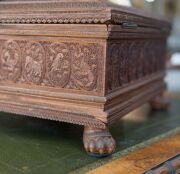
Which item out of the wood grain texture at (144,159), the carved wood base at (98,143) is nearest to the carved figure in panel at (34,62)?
the carved wood base at (98,143)

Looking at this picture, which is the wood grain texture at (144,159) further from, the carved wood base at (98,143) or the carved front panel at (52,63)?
the carved front panel at (52,63)

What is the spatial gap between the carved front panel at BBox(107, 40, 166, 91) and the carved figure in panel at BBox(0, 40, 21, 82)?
0.29m

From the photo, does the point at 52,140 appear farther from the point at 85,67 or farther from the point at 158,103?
the point at 158,103

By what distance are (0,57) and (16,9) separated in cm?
17

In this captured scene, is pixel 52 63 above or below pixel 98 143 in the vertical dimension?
above

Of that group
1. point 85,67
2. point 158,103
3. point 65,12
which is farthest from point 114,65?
point 158,103

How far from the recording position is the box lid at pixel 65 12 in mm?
979

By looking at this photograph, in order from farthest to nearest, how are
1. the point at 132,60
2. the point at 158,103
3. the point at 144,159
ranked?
the point at 158,103, the point at 132,60, the point at 144,159

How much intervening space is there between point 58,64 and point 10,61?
18 cm

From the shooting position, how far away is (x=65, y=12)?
3.36ft

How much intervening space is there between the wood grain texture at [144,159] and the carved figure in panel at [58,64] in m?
0.27

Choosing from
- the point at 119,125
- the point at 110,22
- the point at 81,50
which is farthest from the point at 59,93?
the point at 119,125

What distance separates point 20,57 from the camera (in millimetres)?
1141

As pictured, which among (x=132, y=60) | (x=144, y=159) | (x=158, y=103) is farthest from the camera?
(x=158, y=103)
